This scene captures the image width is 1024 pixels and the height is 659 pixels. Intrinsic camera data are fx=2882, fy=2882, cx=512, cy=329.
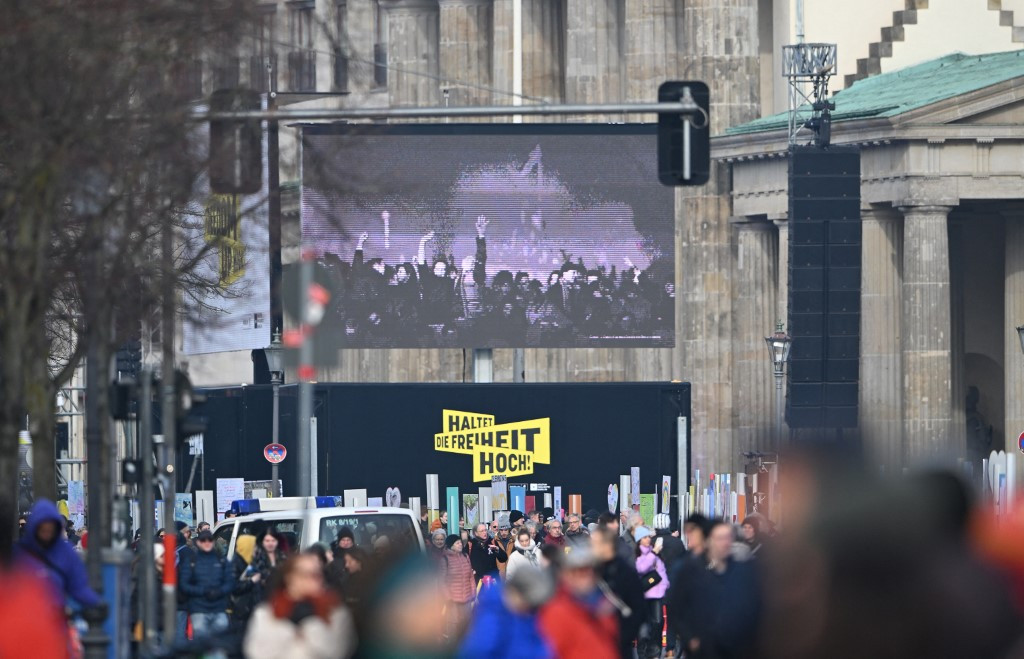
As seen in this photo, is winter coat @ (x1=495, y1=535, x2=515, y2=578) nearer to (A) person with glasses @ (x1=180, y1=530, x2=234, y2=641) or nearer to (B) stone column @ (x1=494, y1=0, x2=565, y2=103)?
(A) person with glasses @ (x1=180, y1=530, x2=234, y2=641)

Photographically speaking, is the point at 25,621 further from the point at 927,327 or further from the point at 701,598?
the point at 927,327

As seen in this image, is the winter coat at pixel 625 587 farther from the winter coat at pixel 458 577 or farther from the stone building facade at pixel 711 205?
the stone building facade at pixel 711 205

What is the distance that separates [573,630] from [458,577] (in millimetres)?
14800

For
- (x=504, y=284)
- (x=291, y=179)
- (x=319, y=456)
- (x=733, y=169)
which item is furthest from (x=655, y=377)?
(x=291, y=179)

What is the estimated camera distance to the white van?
25.9 metres

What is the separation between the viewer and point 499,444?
47125 mm

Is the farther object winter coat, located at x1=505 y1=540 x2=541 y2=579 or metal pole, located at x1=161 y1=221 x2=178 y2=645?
winter coat, located at x1=505 y1=540 x2=541 y2=579

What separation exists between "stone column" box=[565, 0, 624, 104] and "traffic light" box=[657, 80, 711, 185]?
39.7m

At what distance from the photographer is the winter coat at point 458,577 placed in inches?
1109

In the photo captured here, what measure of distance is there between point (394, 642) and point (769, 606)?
3.38 metres

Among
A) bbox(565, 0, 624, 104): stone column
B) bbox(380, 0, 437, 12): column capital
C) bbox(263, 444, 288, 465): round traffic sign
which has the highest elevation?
bbox(380, 0, 437, 12): column capital

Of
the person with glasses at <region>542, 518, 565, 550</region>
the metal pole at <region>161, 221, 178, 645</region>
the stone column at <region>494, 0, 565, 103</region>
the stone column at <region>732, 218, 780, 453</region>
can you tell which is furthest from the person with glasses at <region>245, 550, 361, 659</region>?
the stone column at <region>494, 0, 565, 103</region>

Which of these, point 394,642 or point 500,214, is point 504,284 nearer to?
point 500,214

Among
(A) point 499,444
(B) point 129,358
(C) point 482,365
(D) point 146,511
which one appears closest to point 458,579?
(D) point 146,511
